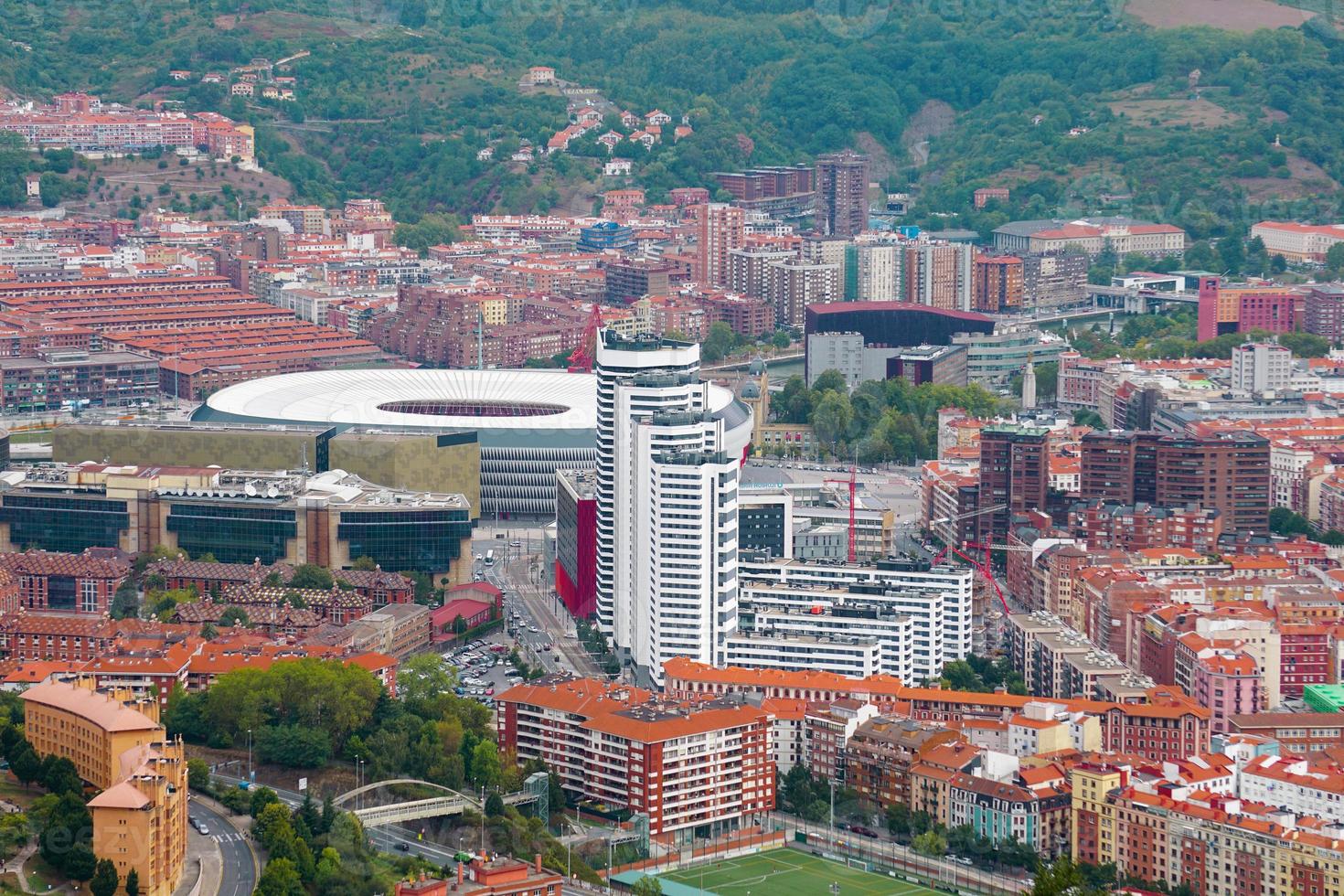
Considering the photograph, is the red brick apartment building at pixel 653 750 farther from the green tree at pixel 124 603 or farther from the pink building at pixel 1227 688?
the green tree at pixel 124 603

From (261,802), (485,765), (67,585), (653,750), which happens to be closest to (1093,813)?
(653,750)

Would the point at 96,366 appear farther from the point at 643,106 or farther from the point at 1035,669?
the point at 643,106

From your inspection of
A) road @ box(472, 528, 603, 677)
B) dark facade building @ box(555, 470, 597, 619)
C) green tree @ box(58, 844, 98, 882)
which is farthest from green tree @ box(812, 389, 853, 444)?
green tree @ box(58, 844, 98, 882)

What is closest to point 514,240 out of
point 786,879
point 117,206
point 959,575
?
point 117,206

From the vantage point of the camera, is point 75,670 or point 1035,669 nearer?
point 75,670

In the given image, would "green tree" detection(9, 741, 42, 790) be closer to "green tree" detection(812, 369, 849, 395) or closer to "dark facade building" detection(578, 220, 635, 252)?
"green tree" detection(812, 369, 849, 395)

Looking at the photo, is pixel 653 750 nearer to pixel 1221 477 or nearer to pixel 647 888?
pixel 647 888
